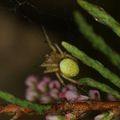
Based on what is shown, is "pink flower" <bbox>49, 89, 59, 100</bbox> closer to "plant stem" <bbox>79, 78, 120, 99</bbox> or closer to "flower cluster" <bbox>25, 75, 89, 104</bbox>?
"flower cluster" <bbox>25, 75, 89, 104</bbox>

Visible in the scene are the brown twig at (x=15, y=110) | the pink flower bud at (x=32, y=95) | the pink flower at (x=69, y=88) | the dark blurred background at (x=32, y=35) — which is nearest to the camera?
the brown twig at (x=15, y=110)

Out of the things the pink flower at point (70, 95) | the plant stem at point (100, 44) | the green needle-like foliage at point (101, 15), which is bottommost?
the pink flower at point (70, 95)

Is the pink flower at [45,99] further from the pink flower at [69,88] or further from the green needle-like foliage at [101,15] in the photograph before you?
the green needle-like foliage at [101,15]

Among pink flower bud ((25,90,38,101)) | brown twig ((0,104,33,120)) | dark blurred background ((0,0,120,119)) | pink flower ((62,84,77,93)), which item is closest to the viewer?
brown twig ((0,104,33,120))

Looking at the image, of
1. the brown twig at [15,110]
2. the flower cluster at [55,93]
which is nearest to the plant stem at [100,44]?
the flower cluster at [55,93]

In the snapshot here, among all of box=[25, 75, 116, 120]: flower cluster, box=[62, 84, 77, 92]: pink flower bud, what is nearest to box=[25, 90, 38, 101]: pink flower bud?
box=[25, 75, 116, 120]: flower cluster

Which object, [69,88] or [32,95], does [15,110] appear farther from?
[32,95]
